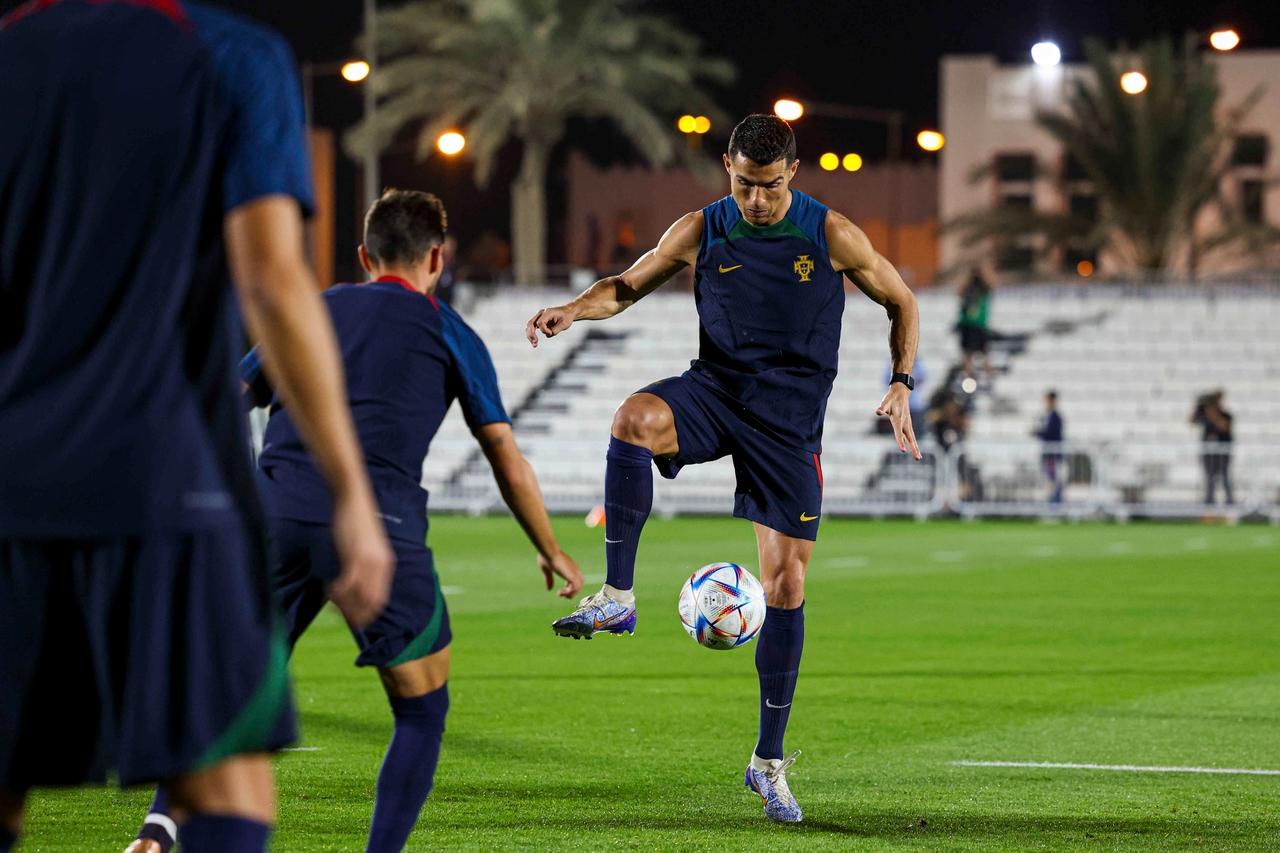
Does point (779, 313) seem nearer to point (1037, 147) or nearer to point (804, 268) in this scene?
point (804, 268)

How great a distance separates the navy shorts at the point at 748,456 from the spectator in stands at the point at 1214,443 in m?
23.7

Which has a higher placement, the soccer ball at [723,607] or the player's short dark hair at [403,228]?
the player's short dark hair at [403,228]

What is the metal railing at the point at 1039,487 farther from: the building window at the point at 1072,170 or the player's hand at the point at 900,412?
the player's hand at the point at 900,412

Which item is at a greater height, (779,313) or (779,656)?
(779,313)

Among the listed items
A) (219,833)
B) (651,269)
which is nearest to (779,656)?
(651,269)

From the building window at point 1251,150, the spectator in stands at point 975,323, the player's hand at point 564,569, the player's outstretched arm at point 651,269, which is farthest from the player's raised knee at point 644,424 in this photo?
the building window at point 1251,150

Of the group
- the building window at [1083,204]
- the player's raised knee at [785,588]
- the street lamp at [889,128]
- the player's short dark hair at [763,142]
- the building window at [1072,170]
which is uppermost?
the street lamp at [889,128]

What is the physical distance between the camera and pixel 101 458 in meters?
3.14

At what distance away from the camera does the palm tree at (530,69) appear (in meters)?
41.8

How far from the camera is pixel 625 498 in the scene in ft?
26.5

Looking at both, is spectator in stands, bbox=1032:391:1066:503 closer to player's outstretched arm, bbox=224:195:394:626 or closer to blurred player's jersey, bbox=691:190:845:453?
blurred player's jersey, bbox=691:190:845:453

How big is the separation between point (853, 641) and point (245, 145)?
10991 mm

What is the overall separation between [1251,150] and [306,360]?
51410mm

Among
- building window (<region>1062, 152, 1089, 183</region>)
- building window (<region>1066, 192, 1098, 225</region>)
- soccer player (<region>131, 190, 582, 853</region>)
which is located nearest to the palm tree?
building window (<region>1062, 152, 1089, 183</region>)
